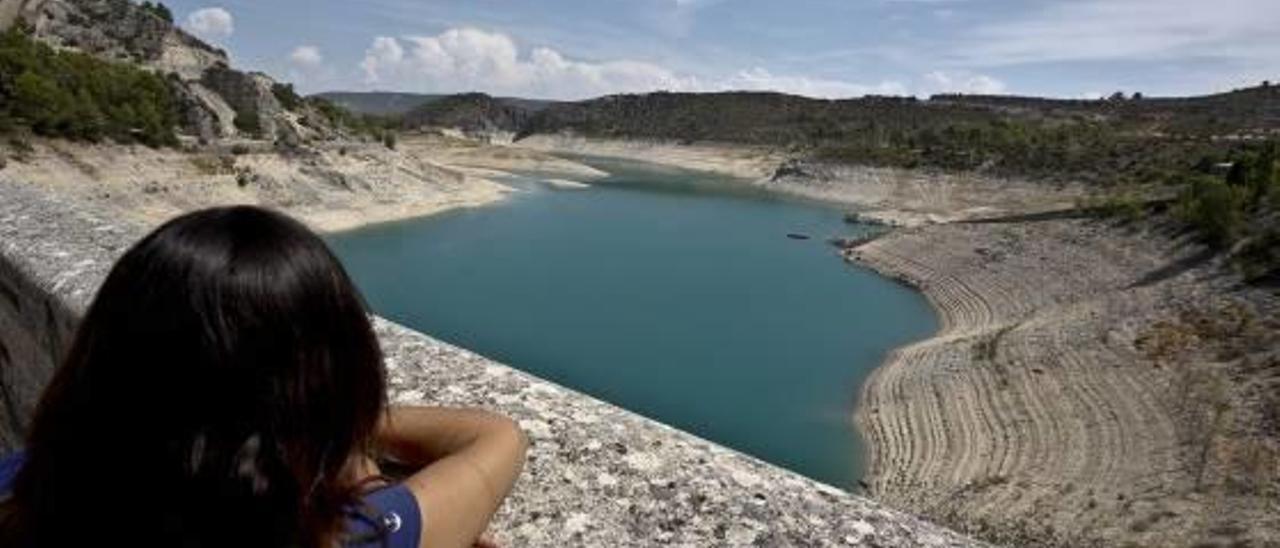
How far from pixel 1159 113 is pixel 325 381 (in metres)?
143

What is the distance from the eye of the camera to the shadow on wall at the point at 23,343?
4172mm

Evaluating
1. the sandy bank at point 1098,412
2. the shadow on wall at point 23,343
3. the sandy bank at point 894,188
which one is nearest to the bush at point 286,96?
the sandy bank at point 894,188

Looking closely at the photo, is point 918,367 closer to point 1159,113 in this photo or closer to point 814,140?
point 814,140

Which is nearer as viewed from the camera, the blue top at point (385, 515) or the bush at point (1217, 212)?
the blue top at point (385, 515)

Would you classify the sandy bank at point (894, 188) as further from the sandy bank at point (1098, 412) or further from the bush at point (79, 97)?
the bush at point (79, 97)

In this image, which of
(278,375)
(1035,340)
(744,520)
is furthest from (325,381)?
(1035,340)

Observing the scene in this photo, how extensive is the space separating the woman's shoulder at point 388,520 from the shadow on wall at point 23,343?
8.76 feet

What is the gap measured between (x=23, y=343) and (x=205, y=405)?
359 cm

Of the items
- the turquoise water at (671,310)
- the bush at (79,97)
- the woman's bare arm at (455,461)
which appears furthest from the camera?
the bush at (79,97)

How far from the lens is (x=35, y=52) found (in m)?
54.6

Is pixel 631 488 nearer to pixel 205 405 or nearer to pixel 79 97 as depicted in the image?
pixel 205 405

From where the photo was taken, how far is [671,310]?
3850 centimetres

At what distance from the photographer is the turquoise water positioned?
2619 centimetres

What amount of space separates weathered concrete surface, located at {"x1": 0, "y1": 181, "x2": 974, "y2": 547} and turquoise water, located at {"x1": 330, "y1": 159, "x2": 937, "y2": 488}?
18440 millimetres
